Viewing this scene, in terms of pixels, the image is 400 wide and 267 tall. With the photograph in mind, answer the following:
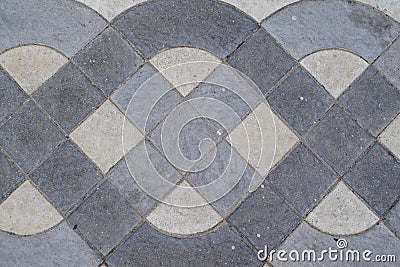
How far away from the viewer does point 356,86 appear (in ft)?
10.7

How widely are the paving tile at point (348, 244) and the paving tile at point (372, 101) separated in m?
0.73

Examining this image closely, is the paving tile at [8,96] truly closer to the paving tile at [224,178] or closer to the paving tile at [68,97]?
the paving tile at [68,97]

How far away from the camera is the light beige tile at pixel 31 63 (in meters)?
3.20

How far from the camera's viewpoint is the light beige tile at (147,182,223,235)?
3076mm

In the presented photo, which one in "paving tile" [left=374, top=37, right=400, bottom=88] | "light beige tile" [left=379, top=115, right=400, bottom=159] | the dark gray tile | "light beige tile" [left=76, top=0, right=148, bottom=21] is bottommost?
"light beige tile" [left=379, top=115, right=400, bottom=159]

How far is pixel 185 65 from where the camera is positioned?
326cm

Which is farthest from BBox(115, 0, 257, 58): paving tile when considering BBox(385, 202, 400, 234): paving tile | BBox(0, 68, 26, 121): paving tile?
BBox(385, 202, 400, 234): paving tile

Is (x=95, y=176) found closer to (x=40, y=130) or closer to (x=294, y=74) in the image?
(x=40, y=130)

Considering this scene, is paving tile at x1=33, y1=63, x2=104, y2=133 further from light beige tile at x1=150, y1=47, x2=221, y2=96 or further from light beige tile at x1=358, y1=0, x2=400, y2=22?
light beige tile at x1=358, y1=0, x2=400, y2=22

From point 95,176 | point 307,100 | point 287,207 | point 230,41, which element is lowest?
point 287,207

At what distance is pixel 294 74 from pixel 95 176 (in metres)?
1.60

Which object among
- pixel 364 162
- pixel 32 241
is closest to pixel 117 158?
pixel 32 241

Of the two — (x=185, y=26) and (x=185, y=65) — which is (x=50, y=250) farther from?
(x=185, y=26)

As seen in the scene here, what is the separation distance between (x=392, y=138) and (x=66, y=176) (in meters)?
2.33
